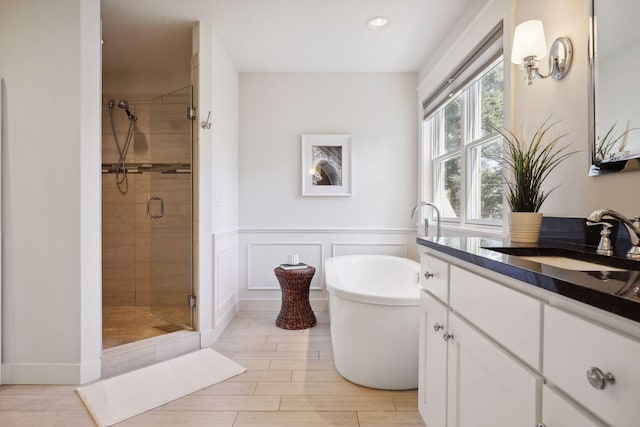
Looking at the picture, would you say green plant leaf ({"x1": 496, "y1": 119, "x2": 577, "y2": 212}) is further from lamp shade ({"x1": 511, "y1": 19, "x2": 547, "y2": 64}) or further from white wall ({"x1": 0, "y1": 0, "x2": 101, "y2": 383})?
white wall ({"x1": 0, "y1": 0, "x2": 101, "y2": 383})

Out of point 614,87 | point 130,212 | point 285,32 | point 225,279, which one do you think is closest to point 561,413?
point 614,87

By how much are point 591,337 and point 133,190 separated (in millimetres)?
3556

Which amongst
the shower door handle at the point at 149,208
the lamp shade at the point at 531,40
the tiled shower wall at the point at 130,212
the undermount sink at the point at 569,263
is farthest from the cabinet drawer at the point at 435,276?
the tiled shower wall at the point at 130,212

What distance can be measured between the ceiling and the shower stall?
483mm

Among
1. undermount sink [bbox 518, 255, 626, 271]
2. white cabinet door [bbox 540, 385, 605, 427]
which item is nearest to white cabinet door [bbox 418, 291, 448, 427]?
undermount sink [bbox 518, 255, 626, 271]

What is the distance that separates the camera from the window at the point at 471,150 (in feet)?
7.00

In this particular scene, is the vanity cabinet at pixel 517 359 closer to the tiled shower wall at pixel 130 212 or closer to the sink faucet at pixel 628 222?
the sink faucet at pixel 628 222

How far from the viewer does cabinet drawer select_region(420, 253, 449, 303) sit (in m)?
1.27

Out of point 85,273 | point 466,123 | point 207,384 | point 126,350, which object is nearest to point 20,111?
point 85,273

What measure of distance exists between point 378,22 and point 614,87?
1739 millimetres

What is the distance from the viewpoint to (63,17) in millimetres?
1917

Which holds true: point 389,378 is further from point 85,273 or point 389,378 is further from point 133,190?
point 133,190

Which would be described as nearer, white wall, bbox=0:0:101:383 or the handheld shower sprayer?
white wall, bbox=0:0:101:383

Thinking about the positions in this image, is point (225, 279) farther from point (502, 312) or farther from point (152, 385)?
point (502, 312)
